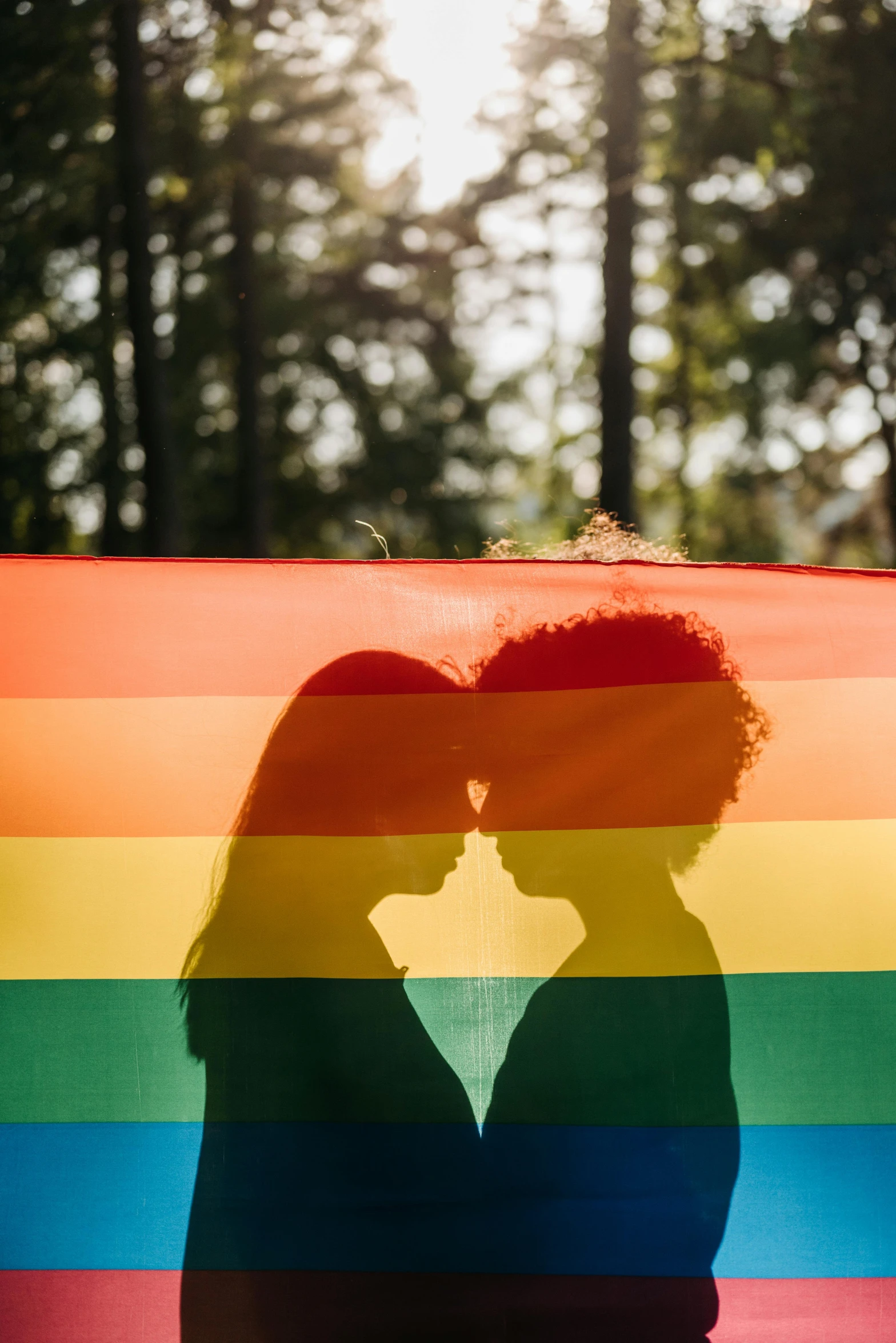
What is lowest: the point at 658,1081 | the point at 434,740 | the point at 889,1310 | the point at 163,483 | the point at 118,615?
the point at 889,1310

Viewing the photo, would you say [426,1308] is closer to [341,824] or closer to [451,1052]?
[451,1052]

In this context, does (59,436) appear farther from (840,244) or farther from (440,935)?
(440,935)

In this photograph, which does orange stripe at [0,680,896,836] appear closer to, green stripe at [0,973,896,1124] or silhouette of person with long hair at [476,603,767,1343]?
silhouette of person with long hair at [476,603,767,1343]

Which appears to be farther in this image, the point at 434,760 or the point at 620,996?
the point at 434,760

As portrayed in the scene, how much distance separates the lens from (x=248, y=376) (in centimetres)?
1431

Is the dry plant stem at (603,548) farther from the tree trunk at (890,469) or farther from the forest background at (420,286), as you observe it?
the tree trunk at (890,469)

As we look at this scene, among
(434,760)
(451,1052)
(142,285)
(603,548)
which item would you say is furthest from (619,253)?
(451,1052)

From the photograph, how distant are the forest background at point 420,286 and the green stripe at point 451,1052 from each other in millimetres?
2856

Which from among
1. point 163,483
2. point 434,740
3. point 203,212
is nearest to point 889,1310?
point 434,740

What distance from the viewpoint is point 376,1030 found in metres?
2.67

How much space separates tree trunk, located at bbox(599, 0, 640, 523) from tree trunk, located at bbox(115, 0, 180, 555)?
443 centimetres

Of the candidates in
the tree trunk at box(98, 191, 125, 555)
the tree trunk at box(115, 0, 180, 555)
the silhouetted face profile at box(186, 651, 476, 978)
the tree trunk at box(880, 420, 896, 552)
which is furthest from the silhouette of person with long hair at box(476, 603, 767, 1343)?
the tree trunk at box(880, 420, 896, 552)

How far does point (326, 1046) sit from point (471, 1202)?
0.54m

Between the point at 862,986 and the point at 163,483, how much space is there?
29.0 ft
